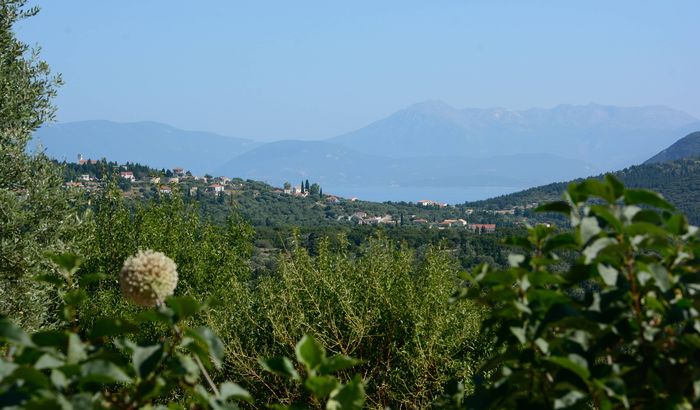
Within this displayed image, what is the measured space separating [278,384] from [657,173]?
98445mm

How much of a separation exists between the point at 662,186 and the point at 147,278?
97.5 metres

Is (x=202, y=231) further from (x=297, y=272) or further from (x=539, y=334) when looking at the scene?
(x=539, y=334)

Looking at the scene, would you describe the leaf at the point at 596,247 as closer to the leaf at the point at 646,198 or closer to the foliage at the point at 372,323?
the leaf at the point at 646,198

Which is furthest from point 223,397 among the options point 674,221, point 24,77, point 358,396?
point 24,77

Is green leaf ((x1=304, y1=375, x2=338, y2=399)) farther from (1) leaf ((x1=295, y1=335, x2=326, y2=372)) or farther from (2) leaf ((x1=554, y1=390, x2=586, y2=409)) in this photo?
(2) leaf ((x1=554, y1=390, x2=586, y2=409))

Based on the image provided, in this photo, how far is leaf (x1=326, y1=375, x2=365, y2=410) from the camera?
143 centimetres

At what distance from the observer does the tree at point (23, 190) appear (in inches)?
377

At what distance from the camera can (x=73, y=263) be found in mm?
1687

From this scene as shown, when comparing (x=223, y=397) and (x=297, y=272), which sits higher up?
(x=223, y=397)

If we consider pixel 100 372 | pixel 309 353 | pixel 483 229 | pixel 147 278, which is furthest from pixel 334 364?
pixel 483 229

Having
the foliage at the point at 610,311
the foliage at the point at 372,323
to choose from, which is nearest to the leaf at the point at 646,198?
the foliage at the point at 610,311

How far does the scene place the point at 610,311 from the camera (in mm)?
1498

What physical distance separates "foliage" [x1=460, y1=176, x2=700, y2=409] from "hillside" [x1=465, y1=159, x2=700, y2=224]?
258ft

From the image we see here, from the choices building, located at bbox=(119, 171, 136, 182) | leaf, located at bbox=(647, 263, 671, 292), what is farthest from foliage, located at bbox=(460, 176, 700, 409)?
building, located at bbox=(119, 171, 136, 182)
